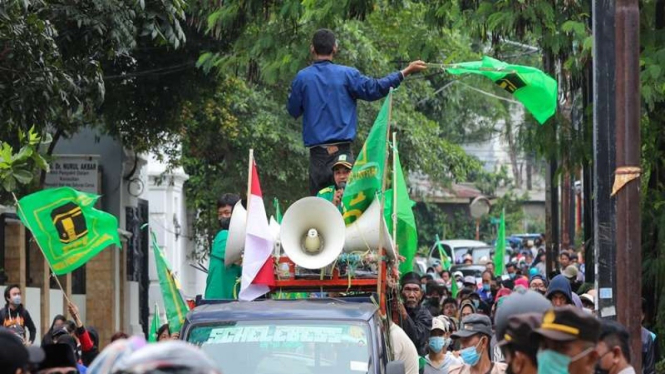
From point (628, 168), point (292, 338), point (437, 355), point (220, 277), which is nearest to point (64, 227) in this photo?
point (220, 277)

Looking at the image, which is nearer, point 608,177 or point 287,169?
point 608,177

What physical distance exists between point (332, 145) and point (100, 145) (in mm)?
18744

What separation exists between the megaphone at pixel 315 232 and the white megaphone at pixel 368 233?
243mm

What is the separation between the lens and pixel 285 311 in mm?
10305

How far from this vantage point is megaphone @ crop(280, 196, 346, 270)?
10.8 meters

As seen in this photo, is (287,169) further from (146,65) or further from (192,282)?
(192,282)

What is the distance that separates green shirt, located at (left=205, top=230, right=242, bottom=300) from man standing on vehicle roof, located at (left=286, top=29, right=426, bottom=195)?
3.07ft

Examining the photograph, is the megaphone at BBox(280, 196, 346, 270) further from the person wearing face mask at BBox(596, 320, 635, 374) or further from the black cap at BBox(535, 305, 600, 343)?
the black cap at BBox(535, 305, 600, 343)

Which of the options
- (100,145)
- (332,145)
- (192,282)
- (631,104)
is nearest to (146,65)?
(100,145)

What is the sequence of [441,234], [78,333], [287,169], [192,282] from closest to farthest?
[78,333] < [287,169] < [192,282] < [441,234]

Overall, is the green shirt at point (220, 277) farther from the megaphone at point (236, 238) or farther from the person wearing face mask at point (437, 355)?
the person wearing face mask at point (437, 355)

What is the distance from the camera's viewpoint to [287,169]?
2902 centimetres

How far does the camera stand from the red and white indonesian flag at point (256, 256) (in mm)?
10922

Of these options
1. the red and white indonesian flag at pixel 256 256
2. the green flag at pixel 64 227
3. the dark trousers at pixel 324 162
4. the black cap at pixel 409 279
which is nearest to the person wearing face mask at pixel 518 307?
the red and white indonesian flag at pixel 256 256
